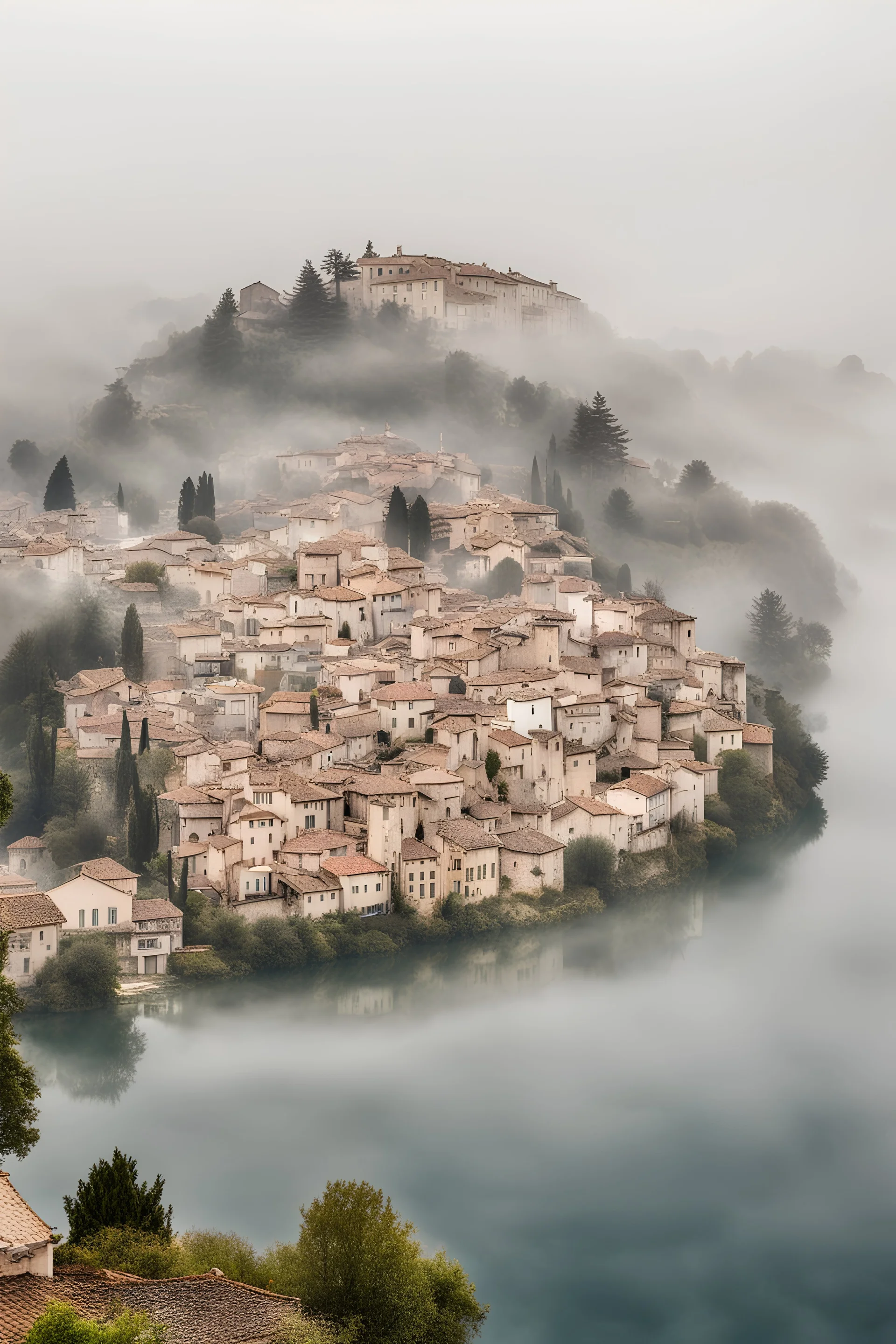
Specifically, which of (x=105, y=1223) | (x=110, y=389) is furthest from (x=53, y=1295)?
(x=110, y=389)

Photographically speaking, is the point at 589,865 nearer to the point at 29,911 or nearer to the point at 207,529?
the point at 29,911

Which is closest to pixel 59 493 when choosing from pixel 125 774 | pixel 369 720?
pixel 369 720

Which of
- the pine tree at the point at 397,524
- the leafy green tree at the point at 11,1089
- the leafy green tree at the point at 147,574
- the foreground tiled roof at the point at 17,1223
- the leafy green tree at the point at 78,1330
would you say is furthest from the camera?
the pine tree at the point at 397,524

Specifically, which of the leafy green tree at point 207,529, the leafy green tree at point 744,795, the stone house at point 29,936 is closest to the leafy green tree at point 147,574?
the leafy green tree at point 207,529

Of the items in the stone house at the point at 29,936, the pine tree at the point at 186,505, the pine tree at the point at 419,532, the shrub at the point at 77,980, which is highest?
the pine tree at the point at 186,505

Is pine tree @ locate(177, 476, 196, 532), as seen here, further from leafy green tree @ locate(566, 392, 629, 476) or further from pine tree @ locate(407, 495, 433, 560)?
leafy green tree @ locate(566, 392, 629, 476)

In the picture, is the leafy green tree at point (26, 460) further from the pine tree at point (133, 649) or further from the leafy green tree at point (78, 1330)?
the leafy green tree at point (78, 1330)

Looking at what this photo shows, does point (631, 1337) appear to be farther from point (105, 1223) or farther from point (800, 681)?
point (800, 681)
